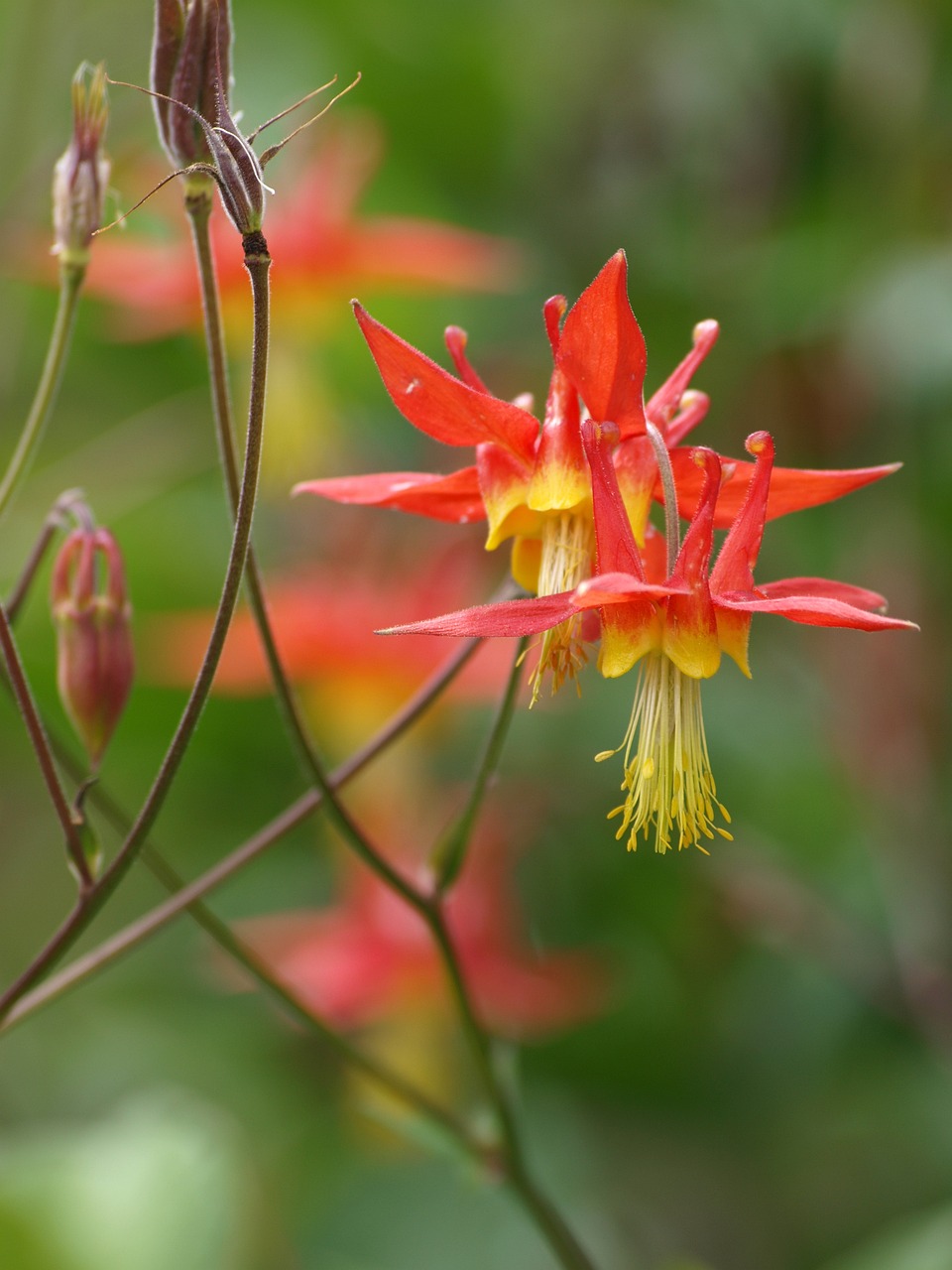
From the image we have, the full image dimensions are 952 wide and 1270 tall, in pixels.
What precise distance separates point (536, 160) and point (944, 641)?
0.82 meters

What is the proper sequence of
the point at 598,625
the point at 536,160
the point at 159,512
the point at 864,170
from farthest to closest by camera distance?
the point at 536,160
the point at 864,170
the point at 159,512
the point at 598,625

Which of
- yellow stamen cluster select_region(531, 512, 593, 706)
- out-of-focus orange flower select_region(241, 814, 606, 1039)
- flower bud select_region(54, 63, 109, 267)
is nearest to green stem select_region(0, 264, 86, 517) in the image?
flower bud select_region(54, 63, 109, 267)

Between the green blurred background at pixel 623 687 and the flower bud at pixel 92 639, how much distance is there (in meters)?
0.60

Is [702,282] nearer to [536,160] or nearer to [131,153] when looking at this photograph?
[536,160]

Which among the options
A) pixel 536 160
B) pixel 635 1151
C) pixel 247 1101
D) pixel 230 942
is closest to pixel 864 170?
pixel 536 160

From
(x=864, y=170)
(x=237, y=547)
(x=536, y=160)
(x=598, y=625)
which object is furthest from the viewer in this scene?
(x=536, y=160)

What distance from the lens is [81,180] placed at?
2.06 feet

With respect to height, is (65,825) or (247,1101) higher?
(65,825)

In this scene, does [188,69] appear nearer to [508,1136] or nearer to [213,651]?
[213,651]

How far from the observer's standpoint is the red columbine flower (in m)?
0.56

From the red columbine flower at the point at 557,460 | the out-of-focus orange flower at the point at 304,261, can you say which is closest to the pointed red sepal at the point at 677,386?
the red columbine flower at the point at 557,460

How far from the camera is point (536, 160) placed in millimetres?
1887

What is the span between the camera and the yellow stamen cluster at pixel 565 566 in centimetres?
61

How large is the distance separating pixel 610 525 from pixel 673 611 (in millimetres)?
49
